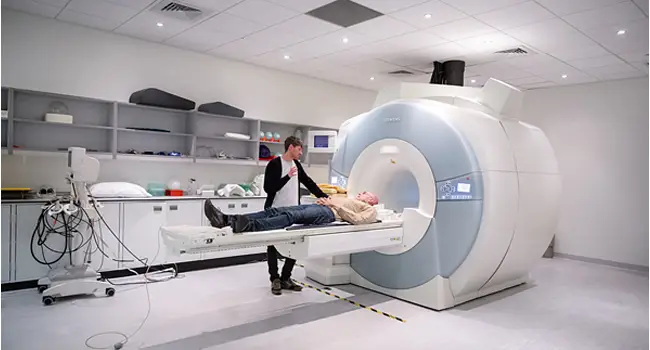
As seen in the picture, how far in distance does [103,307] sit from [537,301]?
3857 millimetres

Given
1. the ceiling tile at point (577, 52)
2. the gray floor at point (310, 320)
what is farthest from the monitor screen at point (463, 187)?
the ceiling tile at point (577, 52)

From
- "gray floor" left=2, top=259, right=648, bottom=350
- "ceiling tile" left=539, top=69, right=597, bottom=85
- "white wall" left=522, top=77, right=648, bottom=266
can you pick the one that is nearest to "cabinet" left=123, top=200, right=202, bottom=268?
"gray floor" left=2, top=259, right=648, bottom=350

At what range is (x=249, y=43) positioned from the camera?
5031 millimetres

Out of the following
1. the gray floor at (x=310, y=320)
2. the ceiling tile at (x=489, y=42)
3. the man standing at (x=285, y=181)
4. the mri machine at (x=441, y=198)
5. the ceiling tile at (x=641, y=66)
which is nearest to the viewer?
the gray floor at (x=310, y=320)

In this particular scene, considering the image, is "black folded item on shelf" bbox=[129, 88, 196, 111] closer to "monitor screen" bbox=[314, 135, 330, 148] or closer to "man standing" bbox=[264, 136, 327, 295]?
"man standing" bbox=[264, 136, 327, 295]

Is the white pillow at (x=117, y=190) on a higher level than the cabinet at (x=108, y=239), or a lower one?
higher

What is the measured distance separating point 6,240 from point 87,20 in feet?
7.24

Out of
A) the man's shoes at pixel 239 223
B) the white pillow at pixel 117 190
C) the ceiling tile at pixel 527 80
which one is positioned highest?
the ceiling tile at pixel 527 80

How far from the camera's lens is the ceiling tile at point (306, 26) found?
4.21 meters

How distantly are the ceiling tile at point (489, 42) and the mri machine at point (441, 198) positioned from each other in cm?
49

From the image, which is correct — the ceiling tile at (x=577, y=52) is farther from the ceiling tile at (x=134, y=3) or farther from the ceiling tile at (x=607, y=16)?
the ceiling tile at (x=134, y=3)

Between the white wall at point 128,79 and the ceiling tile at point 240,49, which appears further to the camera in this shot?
the ceiling tile at point 240,49

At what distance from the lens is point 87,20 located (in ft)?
14.7

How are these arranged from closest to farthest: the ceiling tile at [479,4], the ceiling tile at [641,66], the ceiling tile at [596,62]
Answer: the ceiling tile at [479,4], the ceiling tile at [596,62], the ceiling tile at [641,66]
